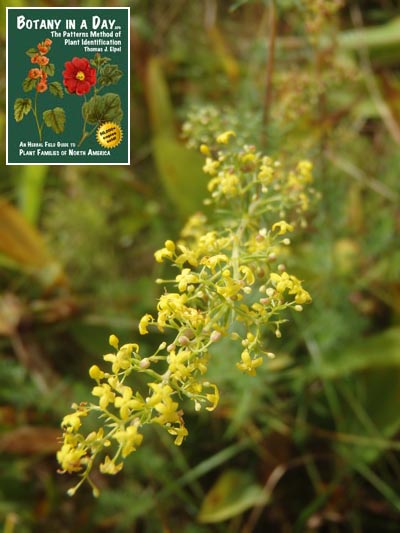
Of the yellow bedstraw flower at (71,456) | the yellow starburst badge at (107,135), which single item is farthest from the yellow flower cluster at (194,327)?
the yellow starburst badge at (107,135)

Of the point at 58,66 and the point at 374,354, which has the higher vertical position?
the point at 58,66

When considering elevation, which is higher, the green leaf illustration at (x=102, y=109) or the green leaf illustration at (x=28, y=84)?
the green leaf illustration at (x=28, y=84)

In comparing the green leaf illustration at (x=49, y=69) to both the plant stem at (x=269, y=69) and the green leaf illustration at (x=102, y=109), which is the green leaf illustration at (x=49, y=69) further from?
the plant stem at (x=269, y=69)

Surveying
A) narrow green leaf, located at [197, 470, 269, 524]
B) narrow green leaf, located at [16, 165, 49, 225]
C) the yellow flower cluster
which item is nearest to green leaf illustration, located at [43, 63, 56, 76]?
the yellow flower cluster

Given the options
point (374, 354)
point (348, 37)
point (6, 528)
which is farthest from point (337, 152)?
point (6, 528)

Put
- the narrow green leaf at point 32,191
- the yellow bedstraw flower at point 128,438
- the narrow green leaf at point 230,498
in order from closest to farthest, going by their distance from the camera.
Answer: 1. the yellow bedstraw flower at point 128,438
2. the narrow green leaf at point 230,498
3. the narrow green leaf at point 32,191

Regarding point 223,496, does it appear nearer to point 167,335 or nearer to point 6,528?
point 167,335

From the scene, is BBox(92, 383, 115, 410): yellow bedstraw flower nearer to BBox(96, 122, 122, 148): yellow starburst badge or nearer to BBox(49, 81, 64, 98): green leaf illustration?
BBox(96, 122, 122, 148): yellow starburst badge
